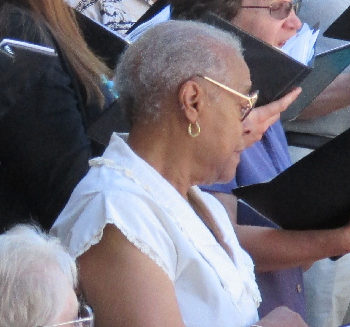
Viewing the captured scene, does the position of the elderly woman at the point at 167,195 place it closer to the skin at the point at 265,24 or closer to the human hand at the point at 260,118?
the human hand at the point at 260,118

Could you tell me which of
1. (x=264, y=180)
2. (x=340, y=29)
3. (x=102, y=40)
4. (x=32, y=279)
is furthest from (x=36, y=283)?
(x=340, y=29)

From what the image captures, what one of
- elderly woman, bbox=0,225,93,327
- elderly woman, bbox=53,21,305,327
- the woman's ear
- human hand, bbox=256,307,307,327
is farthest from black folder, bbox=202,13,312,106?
elderly woman, bbox=0,225,93,327

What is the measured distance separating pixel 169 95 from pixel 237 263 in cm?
41

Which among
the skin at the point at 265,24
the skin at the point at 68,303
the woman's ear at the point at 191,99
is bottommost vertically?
the skin at the point at 68,303

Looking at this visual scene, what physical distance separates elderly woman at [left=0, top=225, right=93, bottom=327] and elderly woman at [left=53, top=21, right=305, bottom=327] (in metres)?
0.15

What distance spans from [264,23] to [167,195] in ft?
2.57

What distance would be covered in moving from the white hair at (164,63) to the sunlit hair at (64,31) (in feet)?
0.73

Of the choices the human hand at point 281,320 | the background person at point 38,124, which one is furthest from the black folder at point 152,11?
the human hand at point 281,320

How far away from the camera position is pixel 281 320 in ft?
6.34

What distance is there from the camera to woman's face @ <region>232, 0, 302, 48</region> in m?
2.45

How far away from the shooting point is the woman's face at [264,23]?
2.45 metres

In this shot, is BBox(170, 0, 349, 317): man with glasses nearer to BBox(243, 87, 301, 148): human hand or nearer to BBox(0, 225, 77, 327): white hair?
BBox(243, 87, 301, 148): human hand

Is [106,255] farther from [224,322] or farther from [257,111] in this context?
[257,111]

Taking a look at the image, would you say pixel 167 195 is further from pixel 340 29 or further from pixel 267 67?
pixel 340 29
